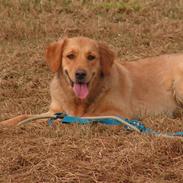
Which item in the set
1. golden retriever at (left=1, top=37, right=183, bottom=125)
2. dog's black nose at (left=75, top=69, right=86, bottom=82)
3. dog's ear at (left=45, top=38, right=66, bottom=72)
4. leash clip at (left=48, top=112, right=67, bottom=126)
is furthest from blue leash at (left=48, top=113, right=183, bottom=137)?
dog's ear at (left=45, top=38, right=66, bottom=72)

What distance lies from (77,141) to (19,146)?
1.69 ft

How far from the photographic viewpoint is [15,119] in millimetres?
5562

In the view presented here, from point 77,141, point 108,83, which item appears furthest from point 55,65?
point 77,141

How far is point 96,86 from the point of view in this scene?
577 cm

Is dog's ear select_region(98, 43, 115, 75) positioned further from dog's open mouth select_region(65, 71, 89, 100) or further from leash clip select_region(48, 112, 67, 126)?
leash clip select_region(48, 112, 67, 126)

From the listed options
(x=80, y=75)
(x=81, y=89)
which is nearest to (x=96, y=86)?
(x=81, y=89)

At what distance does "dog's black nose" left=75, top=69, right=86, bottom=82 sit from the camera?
214 inches

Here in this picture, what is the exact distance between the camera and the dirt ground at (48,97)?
413cm

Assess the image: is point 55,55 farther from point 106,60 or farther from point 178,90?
point 178,90

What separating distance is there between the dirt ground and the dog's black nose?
52 cm

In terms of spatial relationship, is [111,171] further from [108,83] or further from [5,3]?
[5,3]

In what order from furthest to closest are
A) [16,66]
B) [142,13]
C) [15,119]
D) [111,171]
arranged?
[142,13] < [16,66] < [15,119] < [111,171]

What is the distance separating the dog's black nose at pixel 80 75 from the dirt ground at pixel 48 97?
521mm

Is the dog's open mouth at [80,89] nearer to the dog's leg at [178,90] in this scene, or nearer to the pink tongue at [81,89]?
the pink tongue at [81,89]
